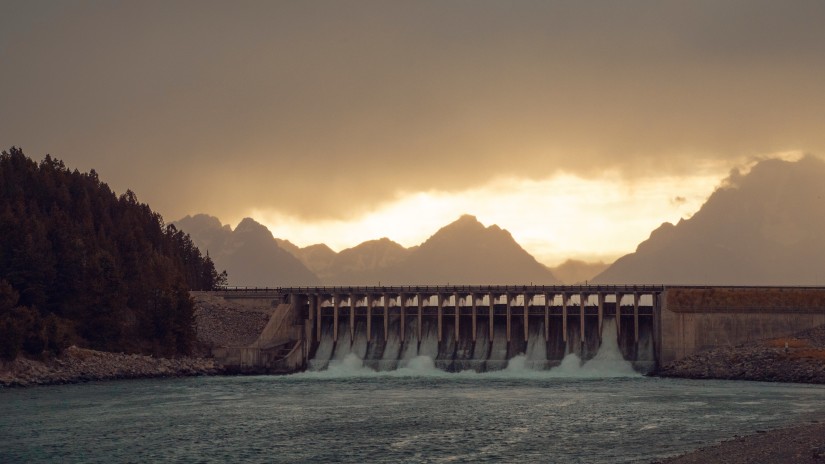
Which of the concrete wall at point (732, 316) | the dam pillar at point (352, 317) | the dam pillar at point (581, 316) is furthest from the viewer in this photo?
the dam pillar at point (352, 317)

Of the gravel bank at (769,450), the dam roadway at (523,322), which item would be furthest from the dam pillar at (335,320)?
the gravel bank at (769,450)

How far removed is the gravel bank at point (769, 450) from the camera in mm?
52656

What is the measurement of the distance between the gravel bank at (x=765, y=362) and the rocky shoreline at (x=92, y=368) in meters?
63.0

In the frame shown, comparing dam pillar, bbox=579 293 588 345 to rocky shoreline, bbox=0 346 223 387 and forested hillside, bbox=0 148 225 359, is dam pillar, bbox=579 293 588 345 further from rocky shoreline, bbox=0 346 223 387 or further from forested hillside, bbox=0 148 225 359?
forested hillside, bbox=0 148 225 359

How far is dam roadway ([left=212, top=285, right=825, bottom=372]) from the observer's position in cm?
12675

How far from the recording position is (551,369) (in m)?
130

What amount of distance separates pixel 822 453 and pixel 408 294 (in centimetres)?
9381

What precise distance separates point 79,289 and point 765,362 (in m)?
92.6

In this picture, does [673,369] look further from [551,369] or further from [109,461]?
[109,461]

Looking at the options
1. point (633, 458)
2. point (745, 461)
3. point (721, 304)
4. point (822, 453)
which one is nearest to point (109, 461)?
point (633, 458)

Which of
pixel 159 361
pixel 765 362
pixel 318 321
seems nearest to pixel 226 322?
pixel 318 321

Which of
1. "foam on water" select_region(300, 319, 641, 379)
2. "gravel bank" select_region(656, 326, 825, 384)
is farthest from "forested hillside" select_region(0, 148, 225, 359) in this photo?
"gravel bank" select_region(656, 326, 825, 384)

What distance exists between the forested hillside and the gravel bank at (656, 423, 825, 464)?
85.4 m

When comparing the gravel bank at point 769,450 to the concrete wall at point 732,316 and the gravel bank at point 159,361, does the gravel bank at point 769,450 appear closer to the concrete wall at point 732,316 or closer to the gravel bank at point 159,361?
the concrete wall at point 732,316
